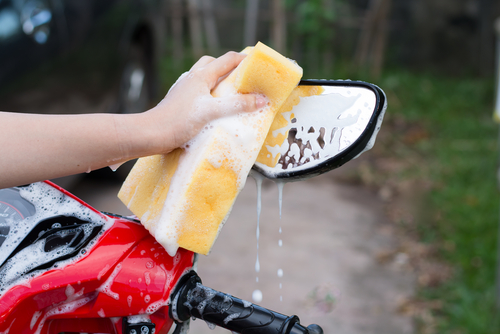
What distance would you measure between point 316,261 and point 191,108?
2.26 metres

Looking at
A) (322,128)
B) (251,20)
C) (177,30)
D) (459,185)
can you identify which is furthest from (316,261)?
(177,30)

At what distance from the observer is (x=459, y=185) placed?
11.9 ft

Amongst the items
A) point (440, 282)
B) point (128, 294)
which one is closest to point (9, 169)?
point (128, 294)

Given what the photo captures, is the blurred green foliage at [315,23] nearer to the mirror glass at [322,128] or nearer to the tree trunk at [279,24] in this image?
the tree trunk at [279,24]

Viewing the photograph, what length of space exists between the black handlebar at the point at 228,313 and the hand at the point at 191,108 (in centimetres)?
25

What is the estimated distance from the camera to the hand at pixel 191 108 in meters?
0.74

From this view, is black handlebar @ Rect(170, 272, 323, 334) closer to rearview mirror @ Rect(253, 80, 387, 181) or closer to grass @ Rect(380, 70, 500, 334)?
rearview mirror @ Rect(253, 80, 387, 181)

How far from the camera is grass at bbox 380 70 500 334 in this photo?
7.74 ft

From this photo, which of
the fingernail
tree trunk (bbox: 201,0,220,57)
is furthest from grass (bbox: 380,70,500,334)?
tree trunk (bbox: 201,0,220,57)

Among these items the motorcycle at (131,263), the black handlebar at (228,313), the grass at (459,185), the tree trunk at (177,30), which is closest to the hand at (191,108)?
the motorcycle at (131,263)

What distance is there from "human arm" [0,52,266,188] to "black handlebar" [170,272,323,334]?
0.84 feet

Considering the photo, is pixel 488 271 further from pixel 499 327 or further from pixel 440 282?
pixel 499 327

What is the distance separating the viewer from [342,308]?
244 cm

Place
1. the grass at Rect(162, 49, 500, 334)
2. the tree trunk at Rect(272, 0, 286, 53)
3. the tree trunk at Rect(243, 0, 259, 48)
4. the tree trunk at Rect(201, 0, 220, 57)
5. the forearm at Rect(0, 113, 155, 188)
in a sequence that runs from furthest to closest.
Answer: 1. the tree trunk at Rect(201, 0, 220, 57)
2. the tree trunk at Rect(243, 0, 259, 48)
3. the tree trunk at Rect(272, 0, 286, 53)
4. the grass at Rect(162, 49, 500, 334)
5. the forearm at Rect(0, 113, 155, 188)
